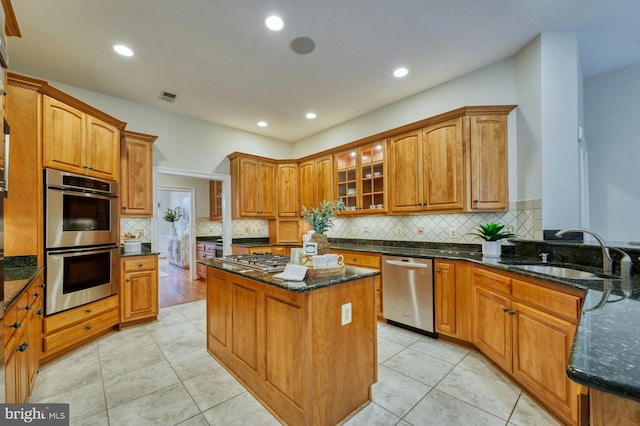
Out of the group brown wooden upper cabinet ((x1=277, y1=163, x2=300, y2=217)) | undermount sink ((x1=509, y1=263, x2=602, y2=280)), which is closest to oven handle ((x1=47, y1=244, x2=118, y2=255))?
brown wooden upper cabinet ((x1=277, y1=163, x2=300, y2=217))

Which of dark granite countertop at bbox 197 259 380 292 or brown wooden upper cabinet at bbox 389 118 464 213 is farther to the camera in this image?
brown wooden upper cabinet at bbox 389 118 464 213

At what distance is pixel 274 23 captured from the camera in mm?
2396

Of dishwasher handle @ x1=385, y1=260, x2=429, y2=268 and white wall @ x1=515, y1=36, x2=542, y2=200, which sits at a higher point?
white wall @ x1=515, y1=36, x2=542, y2=200

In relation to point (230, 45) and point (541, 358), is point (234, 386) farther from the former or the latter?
point (230, 45)

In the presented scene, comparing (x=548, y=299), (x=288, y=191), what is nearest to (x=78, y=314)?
(x=288, y=191)

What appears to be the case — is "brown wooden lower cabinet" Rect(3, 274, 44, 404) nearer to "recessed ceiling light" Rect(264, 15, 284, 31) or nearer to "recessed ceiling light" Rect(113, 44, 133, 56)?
"recessed ceiling light" Rect(113, 44, 133, 56)

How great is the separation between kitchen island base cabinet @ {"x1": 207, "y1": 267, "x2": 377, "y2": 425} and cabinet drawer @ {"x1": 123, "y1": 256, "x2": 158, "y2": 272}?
6.27 feet

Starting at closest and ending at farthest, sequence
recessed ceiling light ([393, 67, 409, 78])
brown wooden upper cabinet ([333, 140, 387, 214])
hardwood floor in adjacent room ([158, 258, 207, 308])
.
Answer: recessed ceiling light ([393, 67, 409, 78]) < brown wooden upper cabinet ([333, 140, 387, 214]) < hardwood floor in adjacent room ([158, 258, 207, 308])

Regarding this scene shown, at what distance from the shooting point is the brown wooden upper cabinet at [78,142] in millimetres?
2514

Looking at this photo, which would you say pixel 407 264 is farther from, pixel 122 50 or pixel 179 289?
pixel 179 289

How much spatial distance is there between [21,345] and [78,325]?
129 cm

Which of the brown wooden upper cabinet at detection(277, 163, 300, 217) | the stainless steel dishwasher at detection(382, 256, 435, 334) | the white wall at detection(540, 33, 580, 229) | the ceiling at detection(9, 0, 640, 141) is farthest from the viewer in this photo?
the brown wooden upper cabinet at detection(277, 163, 300, 217)

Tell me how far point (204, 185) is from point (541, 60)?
6.35 metres

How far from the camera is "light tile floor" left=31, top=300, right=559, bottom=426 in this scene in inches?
69.7
